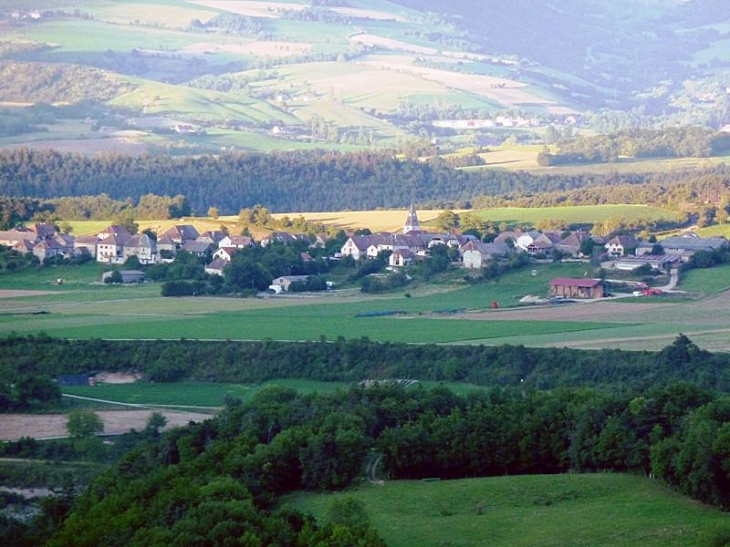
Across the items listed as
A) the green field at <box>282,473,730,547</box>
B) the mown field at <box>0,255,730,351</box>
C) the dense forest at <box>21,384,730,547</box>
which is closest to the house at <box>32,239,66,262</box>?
the mown field at <box>0,255,730,351</box>

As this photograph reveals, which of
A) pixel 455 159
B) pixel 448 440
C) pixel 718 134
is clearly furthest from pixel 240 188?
pixel 448 440

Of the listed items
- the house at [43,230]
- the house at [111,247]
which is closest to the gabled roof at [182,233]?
the house at [111,247]

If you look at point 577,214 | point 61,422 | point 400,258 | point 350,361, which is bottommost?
point 61,422

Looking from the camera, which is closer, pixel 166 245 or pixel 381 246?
pixel 381 246

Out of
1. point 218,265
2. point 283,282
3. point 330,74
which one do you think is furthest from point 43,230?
point 330,74

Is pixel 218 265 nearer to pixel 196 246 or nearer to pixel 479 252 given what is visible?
pixel 196 246
